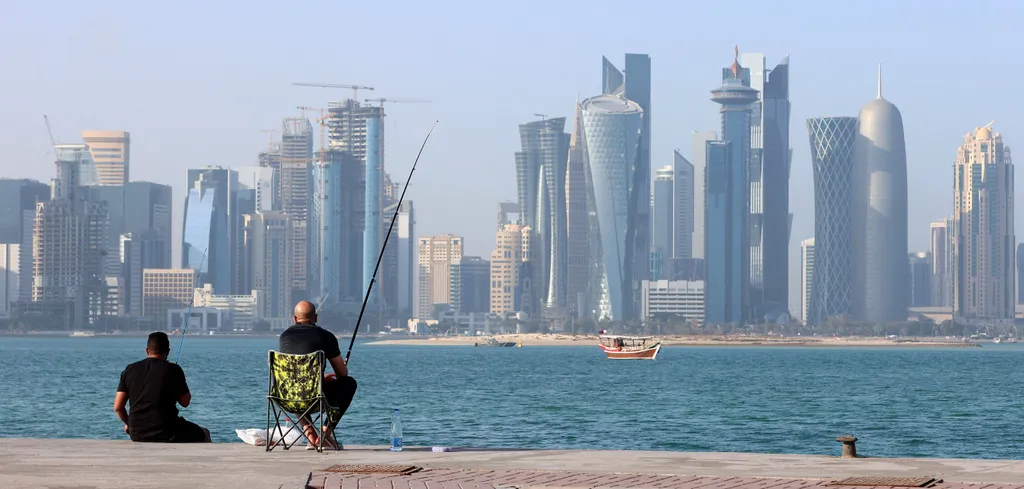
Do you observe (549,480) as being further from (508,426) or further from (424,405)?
(424,405)

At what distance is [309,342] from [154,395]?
168 cm

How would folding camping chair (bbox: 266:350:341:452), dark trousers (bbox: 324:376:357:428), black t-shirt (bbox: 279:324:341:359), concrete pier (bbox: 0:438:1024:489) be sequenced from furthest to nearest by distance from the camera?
1. dark trousers (bbox: 324:376:357:428)
2. black t-shirt (bbox: 279:324:341:359)
3. folding camping chair (bbox: 266:350:341:452)
4. concrete pier (bbox: 0:438:1024:489)

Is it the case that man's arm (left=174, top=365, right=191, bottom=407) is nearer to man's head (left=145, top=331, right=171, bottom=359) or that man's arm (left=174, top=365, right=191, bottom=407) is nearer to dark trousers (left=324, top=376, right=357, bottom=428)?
man's head (left=145, top=331, right=171, bottom=359)

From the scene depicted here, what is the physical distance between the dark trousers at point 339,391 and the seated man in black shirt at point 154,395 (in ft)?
4.50

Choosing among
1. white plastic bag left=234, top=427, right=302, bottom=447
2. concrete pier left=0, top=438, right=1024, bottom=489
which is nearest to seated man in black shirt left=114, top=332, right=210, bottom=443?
concrete pier left=0, top=438, right=1024, bottom=489

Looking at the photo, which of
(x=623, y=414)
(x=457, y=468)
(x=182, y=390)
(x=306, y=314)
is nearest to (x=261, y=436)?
(x=182, y=390)

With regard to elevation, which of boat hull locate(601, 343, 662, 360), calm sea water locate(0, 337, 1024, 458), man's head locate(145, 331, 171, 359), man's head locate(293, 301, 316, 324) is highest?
man's head locate(293, 301, 316, 324)

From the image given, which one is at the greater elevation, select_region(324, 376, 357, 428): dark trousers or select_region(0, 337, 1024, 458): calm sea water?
select_region(324, 376, 357, 428): dark trousers

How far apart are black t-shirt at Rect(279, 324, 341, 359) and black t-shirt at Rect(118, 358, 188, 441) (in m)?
→ 1.09

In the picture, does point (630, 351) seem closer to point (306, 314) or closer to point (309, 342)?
point (306, 314)

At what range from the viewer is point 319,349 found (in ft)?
45.9

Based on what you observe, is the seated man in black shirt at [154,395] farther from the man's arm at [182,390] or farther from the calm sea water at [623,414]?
the calm sea water at [623,414]

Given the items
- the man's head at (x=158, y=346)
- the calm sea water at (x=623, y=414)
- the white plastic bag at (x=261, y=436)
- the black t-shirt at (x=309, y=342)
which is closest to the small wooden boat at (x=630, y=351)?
the calm sea water at (x=623, y=414)

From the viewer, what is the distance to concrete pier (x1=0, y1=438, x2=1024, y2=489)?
11367 mm
